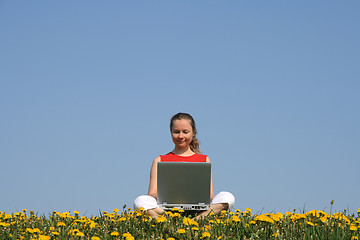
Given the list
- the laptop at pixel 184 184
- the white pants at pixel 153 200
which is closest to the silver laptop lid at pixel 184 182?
the laptop at pixel 184 184

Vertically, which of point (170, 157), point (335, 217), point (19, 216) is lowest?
point (19, 216)

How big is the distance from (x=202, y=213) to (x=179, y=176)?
0.89 m

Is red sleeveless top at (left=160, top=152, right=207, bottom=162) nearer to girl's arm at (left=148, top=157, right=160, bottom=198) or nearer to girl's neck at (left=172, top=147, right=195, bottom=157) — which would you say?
girl's neck at (left=172, top=147, right=195, bottom=157)

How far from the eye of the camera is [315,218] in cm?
659

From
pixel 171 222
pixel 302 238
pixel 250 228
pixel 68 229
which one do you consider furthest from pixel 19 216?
pixel 302 238

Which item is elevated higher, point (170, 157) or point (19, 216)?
point (170, 157)

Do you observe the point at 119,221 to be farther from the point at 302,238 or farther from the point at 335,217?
the point at 335,217

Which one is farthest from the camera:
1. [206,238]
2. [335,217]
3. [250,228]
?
[335,217]

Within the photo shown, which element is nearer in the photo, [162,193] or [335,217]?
[335,217]

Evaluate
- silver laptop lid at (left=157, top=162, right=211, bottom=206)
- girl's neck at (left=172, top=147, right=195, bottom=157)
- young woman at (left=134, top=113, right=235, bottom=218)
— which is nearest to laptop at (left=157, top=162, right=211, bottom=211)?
silver laptop lid at (left=157, top=162, right=211, bottom=206)

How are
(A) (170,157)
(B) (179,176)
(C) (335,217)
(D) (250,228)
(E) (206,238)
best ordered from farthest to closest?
(A) (170,157)
(B) (179,176)
(C) (335,217)
(D) (250,228)
(E) (206,238)

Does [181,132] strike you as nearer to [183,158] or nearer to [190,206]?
[183,158]

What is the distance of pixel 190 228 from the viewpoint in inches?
226

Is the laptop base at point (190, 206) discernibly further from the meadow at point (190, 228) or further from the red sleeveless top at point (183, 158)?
the red sleeveless top at point (183, 158)
